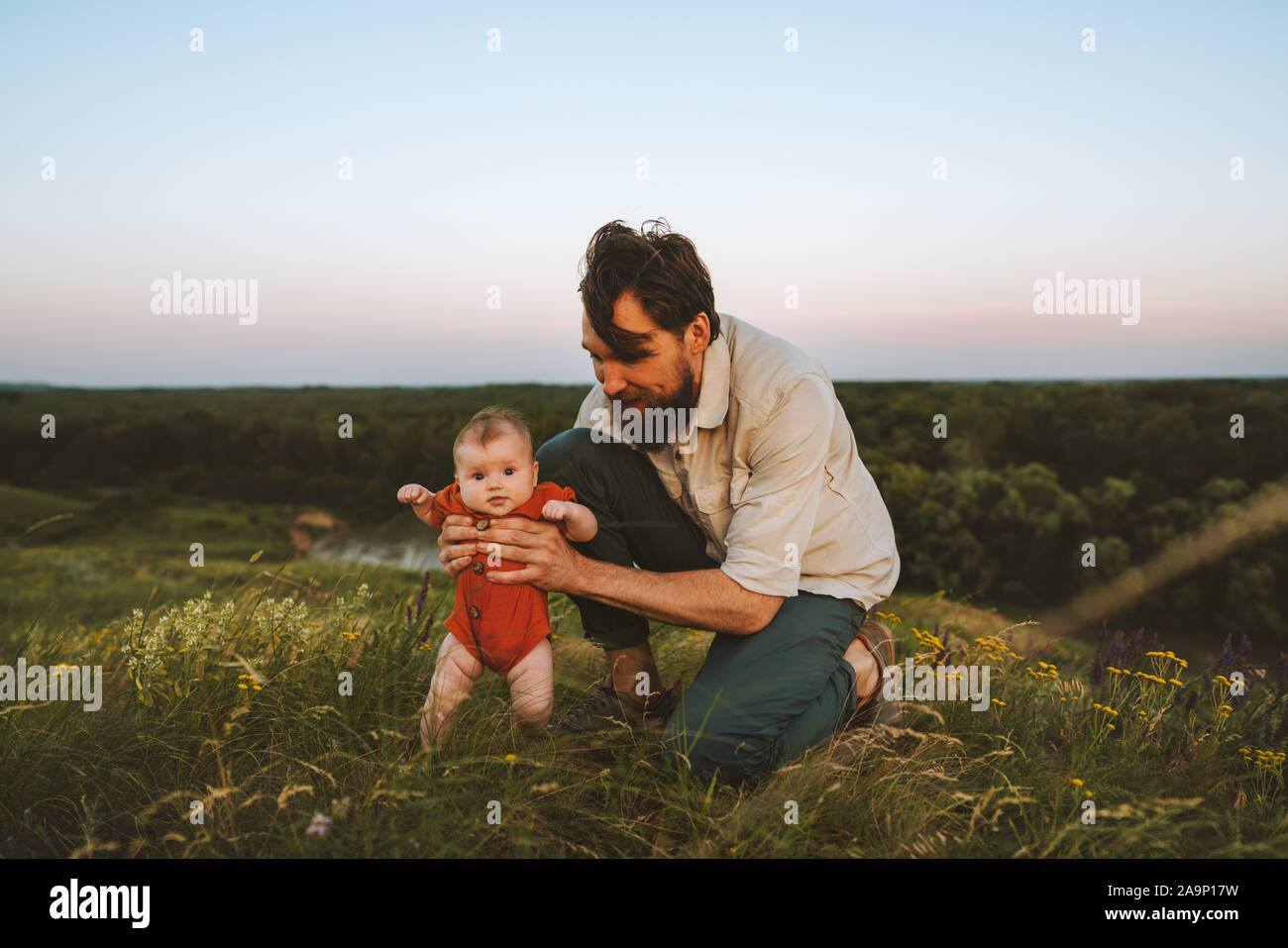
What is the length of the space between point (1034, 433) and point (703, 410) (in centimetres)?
2225

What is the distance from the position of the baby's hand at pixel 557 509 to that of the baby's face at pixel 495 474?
0.31 feet

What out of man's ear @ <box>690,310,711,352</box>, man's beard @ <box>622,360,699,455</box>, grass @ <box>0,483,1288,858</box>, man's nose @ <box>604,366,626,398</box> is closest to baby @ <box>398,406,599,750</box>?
grass @ <box>0,483,1288,858</box>

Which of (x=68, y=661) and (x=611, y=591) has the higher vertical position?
(x=611, y=591)

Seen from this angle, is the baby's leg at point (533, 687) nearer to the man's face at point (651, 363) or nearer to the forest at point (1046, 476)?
the man's face at point (651, 363)

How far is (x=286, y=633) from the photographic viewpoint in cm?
314

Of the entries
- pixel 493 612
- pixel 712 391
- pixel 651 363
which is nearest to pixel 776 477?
pixel 712 391

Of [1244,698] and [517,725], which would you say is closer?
[517,725]

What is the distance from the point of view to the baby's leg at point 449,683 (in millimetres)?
2752

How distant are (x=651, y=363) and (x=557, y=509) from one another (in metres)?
0.65

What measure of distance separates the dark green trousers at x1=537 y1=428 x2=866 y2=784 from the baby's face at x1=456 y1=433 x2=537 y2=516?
49cm

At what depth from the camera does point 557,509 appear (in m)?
2.91

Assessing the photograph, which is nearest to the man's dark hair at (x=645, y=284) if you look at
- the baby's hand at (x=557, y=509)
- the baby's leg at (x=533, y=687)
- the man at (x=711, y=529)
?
the man at (x=711, y=529)
